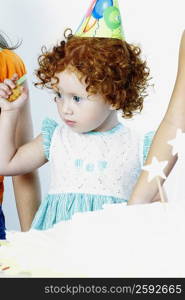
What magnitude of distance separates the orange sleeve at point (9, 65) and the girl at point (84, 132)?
93 millimetres

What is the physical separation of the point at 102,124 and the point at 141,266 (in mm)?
363

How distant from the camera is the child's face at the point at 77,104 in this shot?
1200 mm

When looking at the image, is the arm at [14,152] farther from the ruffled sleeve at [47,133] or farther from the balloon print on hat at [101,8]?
the balloon print on hat at [101,8]

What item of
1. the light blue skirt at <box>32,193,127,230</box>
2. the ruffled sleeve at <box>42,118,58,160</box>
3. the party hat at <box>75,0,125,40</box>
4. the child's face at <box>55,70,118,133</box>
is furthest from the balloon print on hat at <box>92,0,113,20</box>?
the light blue skirt at <box>32,193,127,230</box>

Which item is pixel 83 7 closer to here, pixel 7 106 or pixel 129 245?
pixel 7 106

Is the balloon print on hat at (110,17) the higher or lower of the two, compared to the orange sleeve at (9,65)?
higher

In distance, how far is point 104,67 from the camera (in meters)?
1.23

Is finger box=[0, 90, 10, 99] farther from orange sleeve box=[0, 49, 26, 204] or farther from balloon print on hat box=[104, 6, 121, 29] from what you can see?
balloon print on hat box=[104, 6, 121, 29]

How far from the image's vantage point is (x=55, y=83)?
4.01 ft

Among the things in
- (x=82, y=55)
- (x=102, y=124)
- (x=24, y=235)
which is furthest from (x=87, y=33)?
(x=24, y=235)

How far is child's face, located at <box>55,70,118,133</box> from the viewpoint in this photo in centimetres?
120

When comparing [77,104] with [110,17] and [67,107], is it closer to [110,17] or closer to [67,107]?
[67,107]

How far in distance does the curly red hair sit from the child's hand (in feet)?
0.15

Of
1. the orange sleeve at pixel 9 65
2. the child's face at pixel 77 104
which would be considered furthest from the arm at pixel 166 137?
the orange sleeve at pixel 9 65
